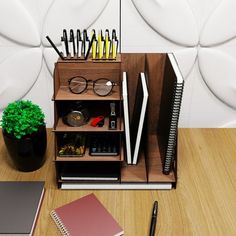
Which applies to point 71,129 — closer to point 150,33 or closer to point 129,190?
point 129,190

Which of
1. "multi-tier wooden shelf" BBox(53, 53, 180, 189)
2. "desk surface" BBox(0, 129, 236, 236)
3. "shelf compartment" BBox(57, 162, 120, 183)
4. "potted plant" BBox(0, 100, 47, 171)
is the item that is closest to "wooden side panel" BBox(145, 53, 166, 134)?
"multi-tier wooden shelf" BBox(53, 53, 180, 189)

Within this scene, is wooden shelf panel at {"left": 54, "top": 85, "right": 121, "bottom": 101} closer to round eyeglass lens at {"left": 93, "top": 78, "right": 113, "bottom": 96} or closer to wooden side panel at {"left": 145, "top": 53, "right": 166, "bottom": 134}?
round eyeglass lens at {"left": 93, "top": 78, "right": 113, "bottom": 96}

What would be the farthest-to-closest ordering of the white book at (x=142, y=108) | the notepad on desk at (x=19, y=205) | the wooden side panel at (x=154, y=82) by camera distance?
the wooden side panel at (x=154, y=82)
the white book at (x=142, y=108)
the notepad on desk at (x=19, y=205)

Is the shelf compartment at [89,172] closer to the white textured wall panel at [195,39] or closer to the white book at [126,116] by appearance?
the white book at [126,116]

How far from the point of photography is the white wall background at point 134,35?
1027 millimetres

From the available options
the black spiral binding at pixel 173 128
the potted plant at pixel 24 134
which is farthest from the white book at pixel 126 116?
the potted plant at pixel 24 134

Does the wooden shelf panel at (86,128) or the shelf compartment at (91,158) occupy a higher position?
the wooden shelf panel at (86,128)

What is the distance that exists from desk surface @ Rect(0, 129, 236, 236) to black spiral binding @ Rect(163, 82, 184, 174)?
7 centimetres

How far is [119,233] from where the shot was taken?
792 mm

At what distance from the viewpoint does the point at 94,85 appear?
94 centimetres

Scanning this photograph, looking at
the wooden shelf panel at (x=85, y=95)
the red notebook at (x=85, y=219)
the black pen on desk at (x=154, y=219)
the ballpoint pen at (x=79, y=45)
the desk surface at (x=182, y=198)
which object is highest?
the ballpoint pen at (x=79, y=45)

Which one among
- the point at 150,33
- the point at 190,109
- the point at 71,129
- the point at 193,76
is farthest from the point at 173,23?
the point at 71,129

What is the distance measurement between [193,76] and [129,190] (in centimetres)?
47

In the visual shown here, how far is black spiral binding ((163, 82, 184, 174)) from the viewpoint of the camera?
0.83 meters
